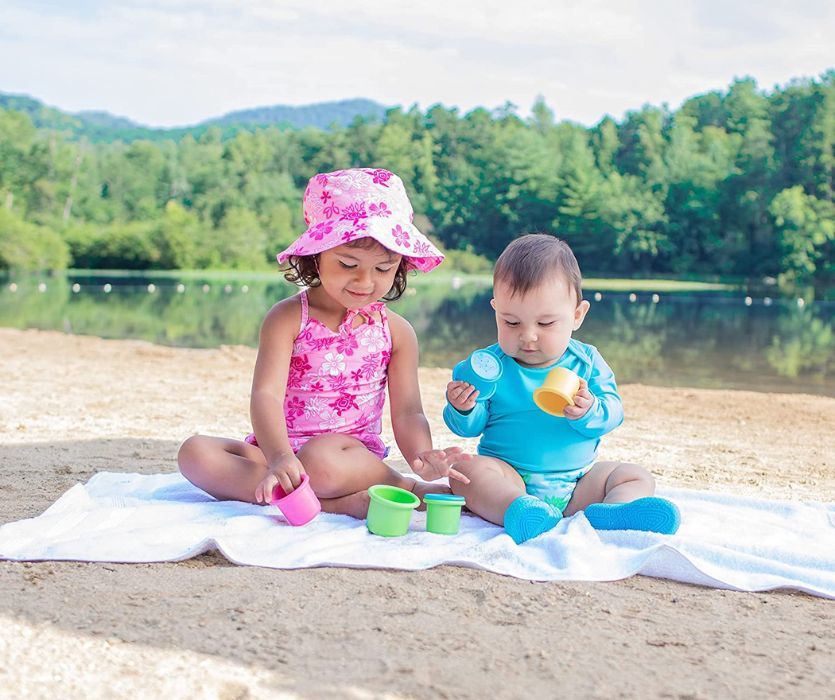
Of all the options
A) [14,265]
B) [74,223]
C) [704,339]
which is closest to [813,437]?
[704,339]

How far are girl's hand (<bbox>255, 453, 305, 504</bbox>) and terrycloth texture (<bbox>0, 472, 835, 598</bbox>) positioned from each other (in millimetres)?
122

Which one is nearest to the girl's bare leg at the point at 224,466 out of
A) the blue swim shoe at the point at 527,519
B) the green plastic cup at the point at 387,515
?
the green plastic cup at the point at 387,515

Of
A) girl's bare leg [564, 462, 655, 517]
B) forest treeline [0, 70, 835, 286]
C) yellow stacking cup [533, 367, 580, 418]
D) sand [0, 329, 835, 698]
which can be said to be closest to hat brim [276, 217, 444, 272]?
yellow stacking cup [533, 367, 580, 418]

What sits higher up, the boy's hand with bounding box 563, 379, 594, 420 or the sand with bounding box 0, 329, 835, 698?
the boy's hand with bounding box 563, 379, 594, 420

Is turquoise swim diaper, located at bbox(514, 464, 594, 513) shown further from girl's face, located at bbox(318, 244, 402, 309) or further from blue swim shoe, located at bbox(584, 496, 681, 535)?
girl's face, located at bbox(318, 244, 402, 309)

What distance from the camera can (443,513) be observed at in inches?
120

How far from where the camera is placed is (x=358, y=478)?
10.9ft

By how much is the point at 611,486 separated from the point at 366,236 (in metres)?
1.16

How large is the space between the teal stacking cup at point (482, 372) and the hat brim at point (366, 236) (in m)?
0.40

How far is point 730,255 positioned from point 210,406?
48.7m

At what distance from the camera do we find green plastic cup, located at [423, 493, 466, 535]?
120 inches

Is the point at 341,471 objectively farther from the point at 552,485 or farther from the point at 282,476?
the point at 552,485

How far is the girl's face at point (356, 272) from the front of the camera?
3.21 m

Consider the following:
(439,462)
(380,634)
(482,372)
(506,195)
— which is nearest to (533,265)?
(482,372)
